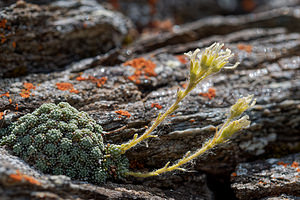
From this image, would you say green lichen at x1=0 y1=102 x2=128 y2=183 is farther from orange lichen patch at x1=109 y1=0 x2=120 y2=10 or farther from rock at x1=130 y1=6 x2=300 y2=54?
orange lichen patch at x1=109 y1=0 x2=120 y2=10

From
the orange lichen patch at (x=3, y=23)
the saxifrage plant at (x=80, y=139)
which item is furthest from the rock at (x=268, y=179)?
the orange lichen patch at (x=3, y=23)

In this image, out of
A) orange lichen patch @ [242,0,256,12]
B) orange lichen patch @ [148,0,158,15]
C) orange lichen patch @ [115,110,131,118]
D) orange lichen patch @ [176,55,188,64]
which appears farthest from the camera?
orange lichen patch @ [242,0,256,12]

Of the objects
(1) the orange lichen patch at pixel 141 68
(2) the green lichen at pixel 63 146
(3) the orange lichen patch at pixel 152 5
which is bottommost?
(2) the green lichen at pixel 63 146

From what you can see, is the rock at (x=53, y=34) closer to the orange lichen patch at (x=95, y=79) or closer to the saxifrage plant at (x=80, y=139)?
the orange lichen patch at (x=95, y=79)

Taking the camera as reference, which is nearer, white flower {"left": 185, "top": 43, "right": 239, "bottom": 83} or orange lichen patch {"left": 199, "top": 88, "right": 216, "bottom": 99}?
white flower {"left": 185, "top": 43, "right": 239, "bottom": 83}

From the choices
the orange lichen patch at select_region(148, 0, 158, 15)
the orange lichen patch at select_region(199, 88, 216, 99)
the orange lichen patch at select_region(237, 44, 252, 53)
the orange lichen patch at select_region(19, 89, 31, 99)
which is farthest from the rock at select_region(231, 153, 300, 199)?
the orange lichen patch at select_region(148, 0, 158, 15)

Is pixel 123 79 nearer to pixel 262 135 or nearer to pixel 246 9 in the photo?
pixel 262 135

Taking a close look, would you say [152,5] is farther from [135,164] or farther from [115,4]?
[135,164]
